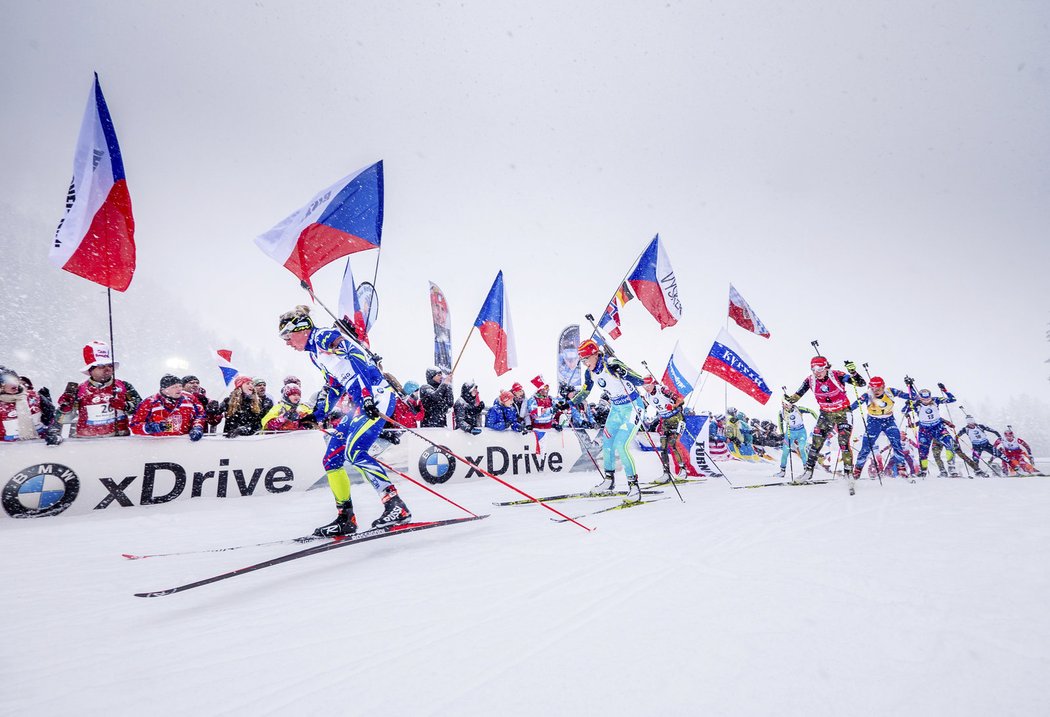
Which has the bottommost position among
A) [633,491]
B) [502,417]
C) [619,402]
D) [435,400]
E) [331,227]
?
[633,491]

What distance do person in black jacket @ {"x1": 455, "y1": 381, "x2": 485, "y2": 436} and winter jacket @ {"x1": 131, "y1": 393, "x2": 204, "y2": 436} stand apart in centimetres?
510

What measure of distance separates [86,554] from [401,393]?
3082mm

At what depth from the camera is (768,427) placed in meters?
19.7

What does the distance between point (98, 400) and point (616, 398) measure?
840cm

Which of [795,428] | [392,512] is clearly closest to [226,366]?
[392,512]

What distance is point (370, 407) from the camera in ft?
14.0

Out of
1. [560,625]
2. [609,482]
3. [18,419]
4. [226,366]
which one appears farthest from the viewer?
[226,366]

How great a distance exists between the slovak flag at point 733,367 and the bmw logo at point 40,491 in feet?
38.5

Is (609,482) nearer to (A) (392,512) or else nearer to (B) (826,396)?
(A) (392,512)

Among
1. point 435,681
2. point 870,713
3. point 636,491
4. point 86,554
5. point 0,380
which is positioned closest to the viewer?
point 870,713

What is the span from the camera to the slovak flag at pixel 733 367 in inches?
403

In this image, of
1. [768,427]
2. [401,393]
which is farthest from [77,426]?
[768,427]

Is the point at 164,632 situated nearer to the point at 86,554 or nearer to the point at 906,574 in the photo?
the point at 86,554

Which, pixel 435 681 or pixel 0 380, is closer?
pixel 435 681
